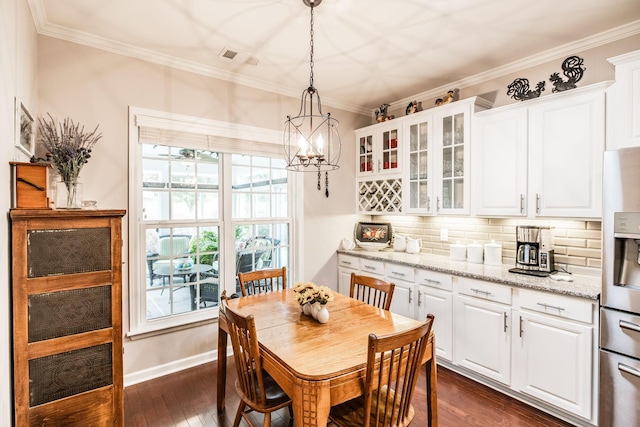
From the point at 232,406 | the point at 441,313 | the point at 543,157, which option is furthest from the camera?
the point at 441,313

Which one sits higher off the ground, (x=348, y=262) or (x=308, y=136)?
(x=308, y=136)

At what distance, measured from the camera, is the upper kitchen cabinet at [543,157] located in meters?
2.42

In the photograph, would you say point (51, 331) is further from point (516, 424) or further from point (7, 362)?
point (516, 424)

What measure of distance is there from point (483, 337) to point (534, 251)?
33.3 inches

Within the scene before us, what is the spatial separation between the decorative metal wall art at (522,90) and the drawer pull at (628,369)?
2079 millimetres

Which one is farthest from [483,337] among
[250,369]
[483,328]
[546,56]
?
[546,56]

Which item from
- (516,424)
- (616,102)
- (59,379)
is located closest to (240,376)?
(59,379)

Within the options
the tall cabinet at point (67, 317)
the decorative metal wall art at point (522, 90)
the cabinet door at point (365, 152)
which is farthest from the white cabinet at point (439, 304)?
the tall cabinet at point (67, 317)

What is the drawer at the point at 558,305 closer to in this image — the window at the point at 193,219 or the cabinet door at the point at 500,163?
the cabinet door at the point at 500,163

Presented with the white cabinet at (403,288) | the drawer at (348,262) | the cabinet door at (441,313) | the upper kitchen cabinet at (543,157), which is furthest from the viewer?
the drawer at (348,262)

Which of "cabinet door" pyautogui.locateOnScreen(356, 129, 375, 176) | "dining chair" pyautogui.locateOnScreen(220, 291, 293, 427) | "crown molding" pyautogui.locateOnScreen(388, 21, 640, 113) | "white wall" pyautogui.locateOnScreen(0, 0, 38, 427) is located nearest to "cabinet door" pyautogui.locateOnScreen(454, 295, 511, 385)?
"dining chair" pyautogui.locateOnScreen(220, 291, 293, 427)

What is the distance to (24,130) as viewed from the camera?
203cm

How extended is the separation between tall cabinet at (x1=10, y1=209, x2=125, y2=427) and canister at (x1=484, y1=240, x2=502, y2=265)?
120 inches

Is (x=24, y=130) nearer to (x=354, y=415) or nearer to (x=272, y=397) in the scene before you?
(x=272, y=397)
